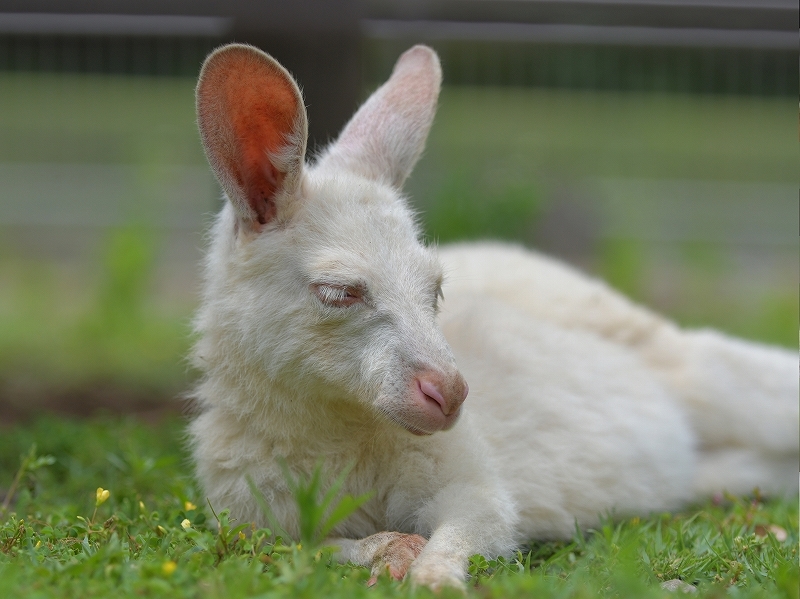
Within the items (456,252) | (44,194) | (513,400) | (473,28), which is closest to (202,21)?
(473,28)

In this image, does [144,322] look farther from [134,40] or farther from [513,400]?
[513,400]

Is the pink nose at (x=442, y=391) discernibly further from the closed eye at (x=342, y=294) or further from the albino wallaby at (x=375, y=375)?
the closed eye at (x=342, y=294)

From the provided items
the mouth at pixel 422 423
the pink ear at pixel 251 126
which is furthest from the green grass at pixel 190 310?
the pink ear at pixel 251 126

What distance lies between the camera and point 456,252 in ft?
15.8

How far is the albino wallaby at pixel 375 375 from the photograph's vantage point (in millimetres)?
2734

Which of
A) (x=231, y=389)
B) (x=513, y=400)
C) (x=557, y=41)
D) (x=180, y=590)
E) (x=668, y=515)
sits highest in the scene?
(x=557, y=41)

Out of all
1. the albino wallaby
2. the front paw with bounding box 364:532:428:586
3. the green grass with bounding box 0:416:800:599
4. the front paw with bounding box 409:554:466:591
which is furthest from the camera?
the albino wallaby

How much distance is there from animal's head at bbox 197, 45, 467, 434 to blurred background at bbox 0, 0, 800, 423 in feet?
2.69

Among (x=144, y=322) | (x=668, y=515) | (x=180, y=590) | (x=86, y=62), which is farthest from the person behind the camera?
(x=144, y=322)

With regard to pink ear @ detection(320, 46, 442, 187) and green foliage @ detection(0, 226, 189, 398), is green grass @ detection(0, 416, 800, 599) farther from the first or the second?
green foliage @ detection(0, 226, 189, 398)

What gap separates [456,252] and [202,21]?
218cm

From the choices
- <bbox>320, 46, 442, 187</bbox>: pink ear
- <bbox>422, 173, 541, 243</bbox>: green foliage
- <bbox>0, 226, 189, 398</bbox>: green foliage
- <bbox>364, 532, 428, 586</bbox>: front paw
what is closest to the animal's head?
<bbox>320, 46, 442, 187</bbox>: pink ear

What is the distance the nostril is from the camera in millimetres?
2586

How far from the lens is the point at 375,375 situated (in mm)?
2695
